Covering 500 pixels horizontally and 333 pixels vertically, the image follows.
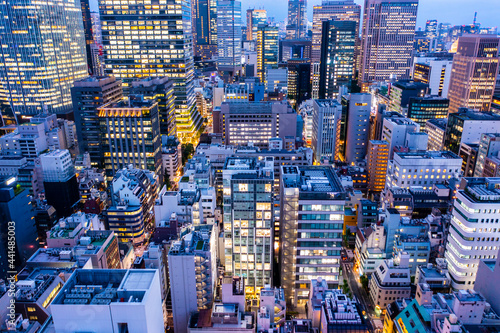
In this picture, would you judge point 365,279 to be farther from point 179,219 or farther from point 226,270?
point 179,219

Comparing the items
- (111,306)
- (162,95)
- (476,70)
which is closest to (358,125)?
(476,70)

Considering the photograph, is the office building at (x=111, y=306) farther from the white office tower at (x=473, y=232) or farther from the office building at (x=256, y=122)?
the office building at (x=256, y=122)

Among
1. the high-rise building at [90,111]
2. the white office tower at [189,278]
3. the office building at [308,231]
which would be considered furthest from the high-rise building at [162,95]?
the white office tower at [189,278]

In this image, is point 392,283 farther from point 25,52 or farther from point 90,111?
point 25,52

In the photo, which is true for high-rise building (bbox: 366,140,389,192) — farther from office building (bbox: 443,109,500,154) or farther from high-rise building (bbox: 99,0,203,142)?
high-rise building (bbox: 99,0,203,142)

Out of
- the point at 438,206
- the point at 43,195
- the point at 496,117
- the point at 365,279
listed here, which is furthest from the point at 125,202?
the point at 496,117

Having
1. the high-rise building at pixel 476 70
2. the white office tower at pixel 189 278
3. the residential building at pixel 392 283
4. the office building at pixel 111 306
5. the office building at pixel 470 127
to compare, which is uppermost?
the high-rise building at pixel 476 70

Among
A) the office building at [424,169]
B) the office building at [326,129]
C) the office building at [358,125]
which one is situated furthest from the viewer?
the office building at [358,125]
